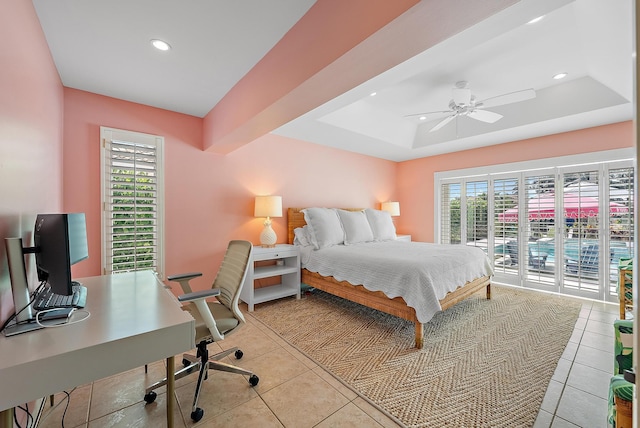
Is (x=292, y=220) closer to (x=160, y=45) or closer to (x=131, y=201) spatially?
(x=131, y=201)

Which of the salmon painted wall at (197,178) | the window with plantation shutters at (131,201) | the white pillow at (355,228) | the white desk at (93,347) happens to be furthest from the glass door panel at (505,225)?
the window with plantation shutters at (131,201)

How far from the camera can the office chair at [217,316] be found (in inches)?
62.6

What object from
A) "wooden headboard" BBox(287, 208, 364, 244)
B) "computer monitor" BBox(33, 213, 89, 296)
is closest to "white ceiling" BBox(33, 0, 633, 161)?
"wooden headboard" BBox(287, 208, 364, 244)

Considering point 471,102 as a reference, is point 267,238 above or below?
below

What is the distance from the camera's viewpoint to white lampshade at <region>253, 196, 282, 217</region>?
352 cm

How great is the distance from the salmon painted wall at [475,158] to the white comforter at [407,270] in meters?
1.98

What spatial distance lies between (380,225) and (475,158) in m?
2.10

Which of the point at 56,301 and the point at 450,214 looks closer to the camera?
the point at 56,301

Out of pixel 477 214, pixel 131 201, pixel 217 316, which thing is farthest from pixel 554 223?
pixel 131 201

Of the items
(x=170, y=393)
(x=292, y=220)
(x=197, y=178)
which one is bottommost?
(x=170, y=393)

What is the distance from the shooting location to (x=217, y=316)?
1.84 m

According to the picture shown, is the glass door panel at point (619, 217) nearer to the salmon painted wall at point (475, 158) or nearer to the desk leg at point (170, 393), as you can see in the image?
the salmon painted wall at point (475, 158)

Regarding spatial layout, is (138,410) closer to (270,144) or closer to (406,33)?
(406,33)

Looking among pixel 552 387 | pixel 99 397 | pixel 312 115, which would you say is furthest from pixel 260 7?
pixel 552 387
